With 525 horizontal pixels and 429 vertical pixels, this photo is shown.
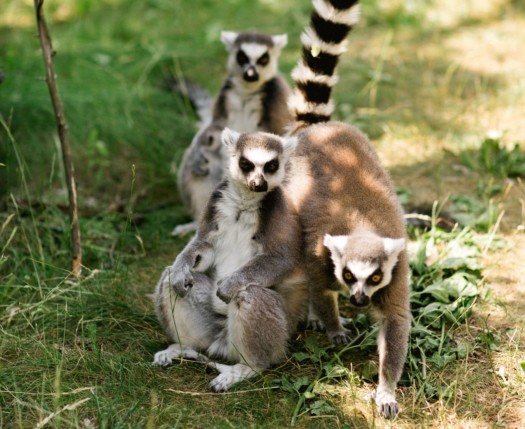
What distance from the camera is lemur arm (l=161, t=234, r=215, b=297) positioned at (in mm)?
4004

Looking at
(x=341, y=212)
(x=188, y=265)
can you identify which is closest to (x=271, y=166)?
(x=341, y=212)

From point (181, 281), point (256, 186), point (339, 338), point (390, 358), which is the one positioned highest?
point (256, 186)

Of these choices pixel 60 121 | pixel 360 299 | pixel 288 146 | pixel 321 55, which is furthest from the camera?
pixel 321 55

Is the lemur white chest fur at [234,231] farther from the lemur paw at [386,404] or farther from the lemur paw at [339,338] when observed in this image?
the lemur paw at [386,404]

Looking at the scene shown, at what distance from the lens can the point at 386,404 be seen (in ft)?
12.0

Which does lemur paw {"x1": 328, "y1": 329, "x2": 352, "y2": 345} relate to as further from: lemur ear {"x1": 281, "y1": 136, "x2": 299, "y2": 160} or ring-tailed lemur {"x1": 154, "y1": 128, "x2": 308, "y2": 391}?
lemur ear {"x1": 281, "y1": 136, "x2": 299, "y2": 160}

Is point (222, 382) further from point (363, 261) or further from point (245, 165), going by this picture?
point (245, 165)

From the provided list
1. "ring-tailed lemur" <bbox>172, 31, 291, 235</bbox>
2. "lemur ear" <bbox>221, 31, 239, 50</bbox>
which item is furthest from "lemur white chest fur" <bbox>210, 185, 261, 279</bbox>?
"lemur ear" <bbox>221, 31, 239, 50</bbox>

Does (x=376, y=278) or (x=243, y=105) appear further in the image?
(x=243, y=105)

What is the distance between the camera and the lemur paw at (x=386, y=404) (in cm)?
362

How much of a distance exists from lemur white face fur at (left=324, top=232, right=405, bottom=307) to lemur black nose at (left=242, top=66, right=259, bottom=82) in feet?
8.08

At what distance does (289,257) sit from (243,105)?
2410 mm

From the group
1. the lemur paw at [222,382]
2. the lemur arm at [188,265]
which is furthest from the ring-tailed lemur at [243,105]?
the lemur paw at [222,382]

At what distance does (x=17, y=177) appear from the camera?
5855 mm
